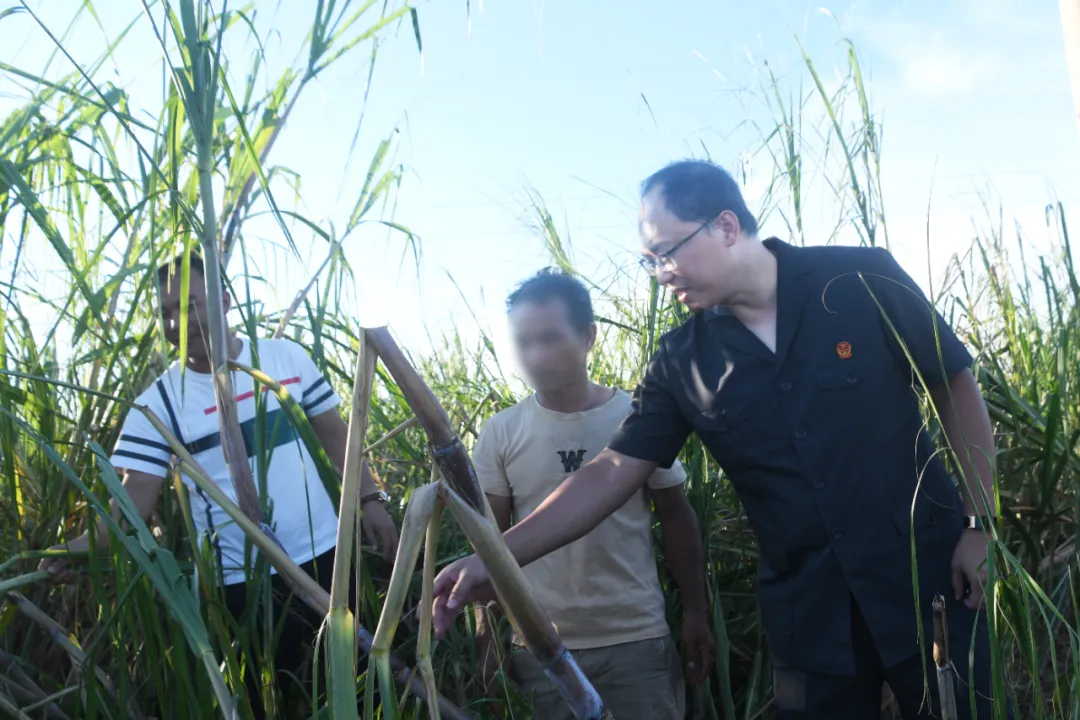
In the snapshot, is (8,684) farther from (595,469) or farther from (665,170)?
(665,170)

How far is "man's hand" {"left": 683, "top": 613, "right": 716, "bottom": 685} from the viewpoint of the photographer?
210cm

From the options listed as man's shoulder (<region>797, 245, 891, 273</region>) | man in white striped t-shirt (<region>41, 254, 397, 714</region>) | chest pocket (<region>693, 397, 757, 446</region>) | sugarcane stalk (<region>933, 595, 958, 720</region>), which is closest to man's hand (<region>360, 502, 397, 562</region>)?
man in white striped t-shirt (<region>41, 254, 397, 714</region>)

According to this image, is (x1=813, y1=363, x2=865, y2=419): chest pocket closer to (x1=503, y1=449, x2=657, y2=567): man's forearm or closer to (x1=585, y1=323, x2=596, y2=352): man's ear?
(x1=503, y1=449, x2=657, y2=567): man's forearm

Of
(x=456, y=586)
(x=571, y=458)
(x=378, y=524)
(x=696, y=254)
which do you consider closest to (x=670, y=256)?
(x=696, y=254)

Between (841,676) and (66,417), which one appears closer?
(841,676)

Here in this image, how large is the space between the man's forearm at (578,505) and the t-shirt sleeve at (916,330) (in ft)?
1.74

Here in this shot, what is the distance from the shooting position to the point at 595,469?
184 cm

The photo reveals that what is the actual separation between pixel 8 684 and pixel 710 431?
1.32 meters

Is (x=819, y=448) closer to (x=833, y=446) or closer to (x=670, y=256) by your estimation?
(x=833, y=446)

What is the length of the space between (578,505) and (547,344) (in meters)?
0.45

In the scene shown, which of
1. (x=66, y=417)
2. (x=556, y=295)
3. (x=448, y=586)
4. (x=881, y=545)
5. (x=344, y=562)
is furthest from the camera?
(x=556, y=295)

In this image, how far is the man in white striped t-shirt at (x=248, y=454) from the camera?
2082 mm

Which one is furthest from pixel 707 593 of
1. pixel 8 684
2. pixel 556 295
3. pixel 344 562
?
pixel 344 562

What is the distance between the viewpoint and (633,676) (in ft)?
6.57
